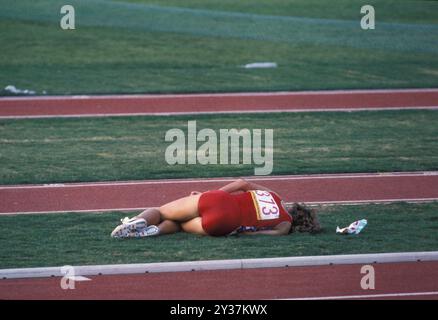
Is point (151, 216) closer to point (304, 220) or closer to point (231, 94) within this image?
point (304, 220)

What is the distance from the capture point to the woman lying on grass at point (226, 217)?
10.2 meters

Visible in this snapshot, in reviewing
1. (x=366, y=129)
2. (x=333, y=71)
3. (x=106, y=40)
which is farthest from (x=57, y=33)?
(x=366, y=129)

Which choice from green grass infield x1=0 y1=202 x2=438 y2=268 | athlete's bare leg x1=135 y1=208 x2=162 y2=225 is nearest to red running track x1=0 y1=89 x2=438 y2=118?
green grass infield x1=0 y1=202 x2=438 y2=268

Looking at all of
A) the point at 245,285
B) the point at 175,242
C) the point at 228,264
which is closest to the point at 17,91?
the point at 175,242

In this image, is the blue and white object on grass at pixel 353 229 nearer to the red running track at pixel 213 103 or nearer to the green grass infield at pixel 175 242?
the green grass infield at pixel 175 242

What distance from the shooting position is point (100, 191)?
42.5ft

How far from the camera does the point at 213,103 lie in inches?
792

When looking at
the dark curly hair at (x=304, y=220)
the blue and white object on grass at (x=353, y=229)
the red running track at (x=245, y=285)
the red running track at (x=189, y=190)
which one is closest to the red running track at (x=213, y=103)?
the red running track at (x=189, y=190)

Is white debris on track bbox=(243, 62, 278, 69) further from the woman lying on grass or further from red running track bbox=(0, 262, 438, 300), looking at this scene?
red running track bbox=(0, 262, 438, 300)

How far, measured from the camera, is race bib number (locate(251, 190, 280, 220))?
33.8 feet

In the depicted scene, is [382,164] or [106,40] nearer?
[382,164]
